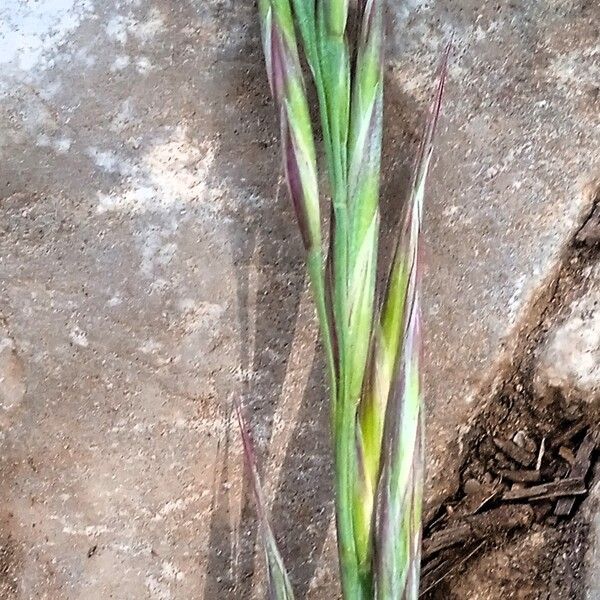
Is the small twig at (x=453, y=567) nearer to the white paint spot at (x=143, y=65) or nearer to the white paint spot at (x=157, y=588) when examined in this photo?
the white paint spot at (x=157, y=588)

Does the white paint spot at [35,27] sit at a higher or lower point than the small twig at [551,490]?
higher

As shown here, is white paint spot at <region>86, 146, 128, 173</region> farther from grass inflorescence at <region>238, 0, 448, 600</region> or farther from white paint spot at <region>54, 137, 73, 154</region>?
grass inflorescence at <region>238, 0, 448, 600</region>

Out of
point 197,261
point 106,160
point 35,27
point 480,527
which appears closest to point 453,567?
point 480,527

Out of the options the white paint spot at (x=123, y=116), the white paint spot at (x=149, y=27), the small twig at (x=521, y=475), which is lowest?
the small twig at (x=521, y=475)

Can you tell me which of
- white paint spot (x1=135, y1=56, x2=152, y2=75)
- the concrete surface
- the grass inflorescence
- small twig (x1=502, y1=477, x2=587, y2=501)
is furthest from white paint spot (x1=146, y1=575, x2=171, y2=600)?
white paint spot (x1=135, y1=56, x2=152, y2=75)

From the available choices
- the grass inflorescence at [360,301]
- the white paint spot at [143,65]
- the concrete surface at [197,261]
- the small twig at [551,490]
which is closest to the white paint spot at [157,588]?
the concrete surface at [197,261]

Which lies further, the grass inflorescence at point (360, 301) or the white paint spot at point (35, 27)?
the white paint spot at point (35, 27)

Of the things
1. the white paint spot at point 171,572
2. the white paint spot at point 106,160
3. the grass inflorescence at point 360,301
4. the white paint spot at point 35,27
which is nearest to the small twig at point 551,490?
the grass inflorescence at point 360,301

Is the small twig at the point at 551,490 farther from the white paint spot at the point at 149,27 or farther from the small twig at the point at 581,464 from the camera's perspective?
the white paint spot at the point at 149,27

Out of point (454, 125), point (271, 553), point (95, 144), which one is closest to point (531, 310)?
point (454, 125)
